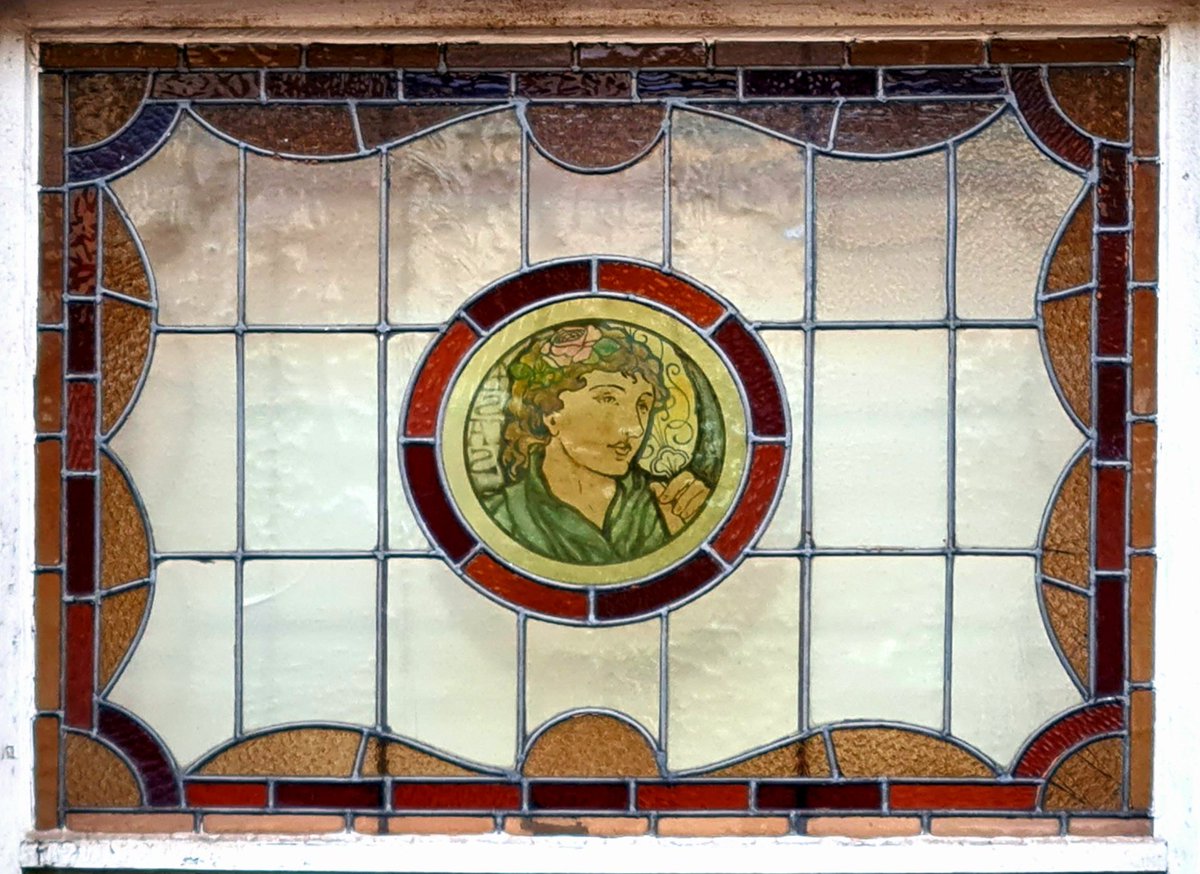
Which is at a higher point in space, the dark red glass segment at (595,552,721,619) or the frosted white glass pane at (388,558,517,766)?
the dark red glass segment at (595,552,721,619)

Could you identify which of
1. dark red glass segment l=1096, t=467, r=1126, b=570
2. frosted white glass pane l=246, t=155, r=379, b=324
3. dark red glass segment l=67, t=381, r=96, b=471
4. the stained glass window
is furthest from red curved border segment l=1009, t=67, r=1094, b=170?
dark red glass segment l=67, t=381, r=96, b=471

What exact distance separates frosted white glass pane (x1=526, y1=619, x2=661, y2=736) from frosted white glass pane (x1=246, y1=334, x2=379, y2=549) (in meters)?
0.43

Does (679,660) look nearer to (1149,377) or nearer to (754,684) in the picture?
(754,684)

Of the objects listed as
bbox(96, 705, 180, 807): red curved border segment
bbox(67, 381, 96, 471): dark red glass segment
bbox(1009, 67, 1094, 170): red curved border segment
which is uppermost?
bbox(1009, 67, 1094, 170): red curved border segment

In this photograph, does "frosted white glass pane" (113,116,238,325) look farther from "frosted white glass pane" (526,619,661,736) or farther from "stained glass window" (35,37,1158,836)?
"frosted white glass pane" (526,619,661,736)

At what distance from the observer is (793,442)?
2.54 m

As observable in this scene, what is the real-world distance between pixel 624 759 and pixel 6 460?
1416mm

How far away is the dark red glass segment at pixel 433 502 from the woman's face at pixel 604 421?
0.86ft

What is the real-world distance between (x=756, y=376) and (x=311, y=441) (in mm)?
945

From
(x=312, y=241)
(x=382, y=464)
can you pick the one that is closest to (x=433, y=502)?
(x=382, y=464)

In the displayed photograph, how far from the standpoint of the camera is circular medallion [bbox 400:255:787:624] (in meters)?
2.54

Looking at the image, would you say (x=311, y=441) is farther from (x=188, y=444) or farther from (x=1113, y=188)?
Answer: (x=1113, y=188)

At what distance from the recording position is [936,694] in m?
2.53

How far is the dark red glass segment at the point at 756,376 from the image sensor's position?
2.54m
